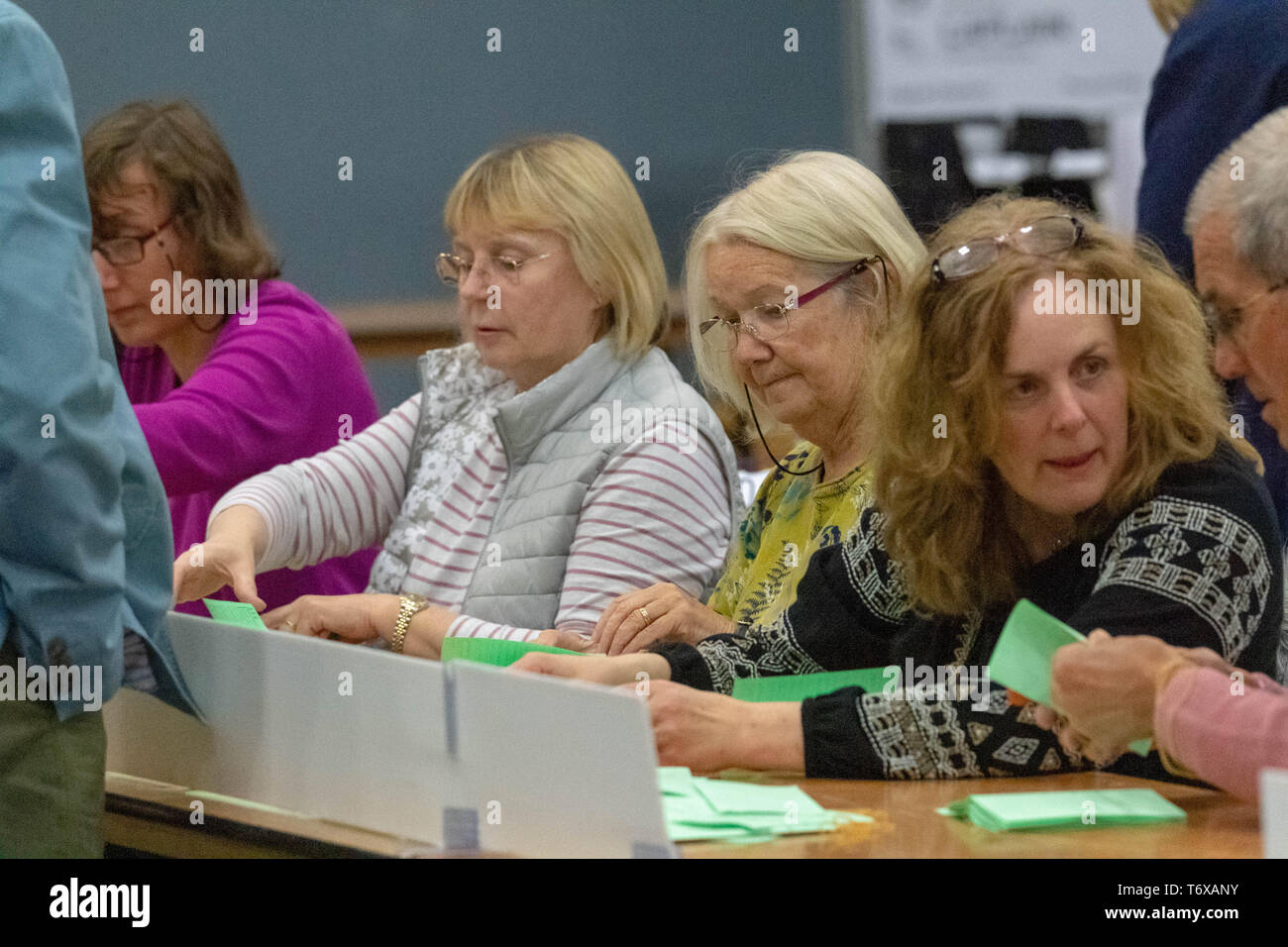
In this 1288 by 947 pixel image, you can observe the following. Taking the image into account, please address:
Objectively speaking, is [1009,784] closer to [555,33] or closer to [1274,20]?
[1274,20]

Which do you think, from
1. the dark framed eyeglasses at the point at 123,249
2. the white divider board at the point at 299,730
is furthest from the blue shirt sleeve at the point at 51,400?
the dark framed eyeglasses at the point at 123,249

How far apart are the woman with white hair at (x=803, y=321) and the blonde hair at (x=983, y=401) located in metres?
0.30

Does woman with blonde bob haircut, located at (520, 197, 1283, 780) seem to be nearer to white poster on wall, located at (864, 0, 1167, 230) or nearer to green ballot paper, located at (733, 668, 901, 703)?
green ballot paper, located at (733, 668, 901, 703)

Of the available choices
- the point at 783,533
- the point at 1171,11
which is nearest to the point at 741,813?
the point at 783,533

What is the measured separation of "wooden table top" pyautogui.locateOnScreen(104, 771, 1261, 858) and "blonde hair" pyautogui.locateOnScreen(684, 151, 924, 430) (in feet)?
2.39

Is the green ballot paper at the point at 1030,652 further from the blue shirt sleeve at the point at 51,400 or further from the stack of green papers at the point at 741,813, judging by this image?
the blue shirt sleeve at the point at 51,400

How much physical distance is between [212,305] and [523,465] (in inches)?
28.2

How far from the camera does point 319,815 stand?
149cm

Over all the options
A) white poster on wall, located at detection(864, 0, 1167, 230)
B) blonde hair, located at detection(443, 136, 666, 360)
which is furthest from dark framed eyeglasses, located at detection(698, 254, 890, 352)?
white poster on wall, located at detection(864, 0, 1167, 230)

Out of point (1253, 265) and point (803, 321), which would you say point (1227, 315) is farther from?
point (803, 321)

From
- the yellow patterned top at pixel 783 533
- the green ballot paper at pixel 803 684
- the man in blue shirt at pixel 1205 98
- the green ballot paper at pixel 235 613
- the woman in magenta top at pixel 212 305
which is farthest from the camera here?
the woman in magenta top at pixel 212 305

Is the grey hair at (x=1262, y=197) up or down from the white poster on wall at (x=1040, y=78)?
Answer: down

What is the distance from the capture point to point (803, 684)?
1738mm

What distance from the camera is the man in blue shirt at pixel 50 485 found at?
54.2 inches
